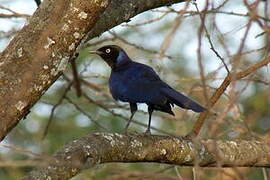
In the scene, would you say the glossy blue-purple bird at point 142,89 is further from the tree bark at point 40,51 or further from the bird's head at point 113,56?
the tree bark at point 40,51

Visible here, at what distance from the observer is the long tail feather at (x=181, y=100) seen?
14.8ft

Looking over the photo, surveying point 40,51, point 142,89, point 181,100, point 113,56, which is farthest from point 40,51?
point 113,56

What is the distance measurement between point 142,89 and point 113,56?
3.50 feet

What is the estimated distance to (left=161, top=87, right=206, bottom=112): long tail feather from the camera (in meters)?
4.52

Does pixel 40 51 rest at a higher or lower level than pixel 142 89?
lower

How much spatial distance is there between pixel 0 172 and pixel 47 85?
16.7ft

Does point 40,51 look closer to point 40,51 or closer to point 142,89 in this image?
point 40,51

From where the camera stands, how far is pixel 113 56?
6.23 m

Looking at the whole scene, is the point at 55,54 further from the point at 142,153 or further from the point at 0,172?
the point at 0,172

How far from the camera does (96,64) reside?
8891 millimetres

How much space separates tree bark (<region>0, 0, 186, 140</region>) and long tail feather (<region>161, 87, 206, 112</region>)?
102 centimetres

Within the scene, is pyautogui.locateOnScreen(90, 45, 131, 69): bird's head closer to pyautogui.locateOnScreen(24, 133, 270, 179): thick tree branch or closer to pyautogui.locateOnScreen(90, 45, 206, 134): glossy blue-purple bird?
pyautogui.locateOnScreen(90, 45, 206, 134): glossy blue-purple bird

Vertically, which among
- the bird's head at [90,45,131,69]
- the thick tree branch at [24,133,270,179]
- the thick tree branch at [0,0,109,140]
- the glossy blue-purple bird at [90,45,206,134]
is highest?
the bird's head at [90,45,131,69]

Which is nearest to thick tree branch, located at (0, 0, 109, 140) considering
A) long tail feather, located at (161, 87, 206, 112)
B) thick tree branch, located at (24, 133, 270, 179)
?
thick tree branch, located at (24, 133, 270, 179)
